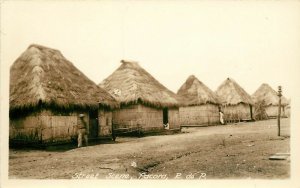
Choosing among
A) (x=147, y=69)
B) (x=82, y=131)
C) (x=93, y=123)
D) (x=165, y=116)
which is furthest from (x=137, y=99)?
(x=147, y=69)

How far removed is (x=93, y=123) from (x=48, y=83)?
1.73 metres

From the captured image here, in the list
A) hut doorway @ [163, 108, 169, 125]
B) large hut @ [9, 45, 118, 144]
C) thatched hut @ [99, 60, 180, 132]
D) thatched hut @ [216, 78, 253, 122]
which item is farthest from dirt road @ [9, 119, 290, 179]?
thatched hut @ [216, 78, 253, 122]

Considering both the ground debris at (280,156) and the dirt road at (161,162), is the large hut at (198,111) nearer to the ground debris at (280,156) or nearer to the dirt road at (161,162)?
the dirt road at (161,162)

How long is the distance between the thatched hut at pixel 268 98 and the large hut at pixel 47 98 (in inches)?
148

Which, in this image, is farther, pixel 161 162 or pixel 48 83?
pixel 48 83

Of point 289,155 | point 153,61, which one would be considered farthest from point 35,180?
point 289,155

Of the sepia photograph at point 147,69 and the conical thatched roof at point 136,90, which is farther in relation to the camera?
the conical thatched roof at point 136,90

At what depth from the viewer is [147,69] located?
8.59 m

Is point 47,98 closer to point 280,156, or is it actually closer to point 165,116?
point 280,156

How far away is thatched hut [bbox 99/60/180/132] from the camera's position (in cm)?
1097

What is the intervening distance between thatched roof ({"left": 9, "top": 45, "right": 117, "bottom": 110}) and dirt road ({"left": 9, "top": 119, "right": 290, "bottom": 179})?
102cm

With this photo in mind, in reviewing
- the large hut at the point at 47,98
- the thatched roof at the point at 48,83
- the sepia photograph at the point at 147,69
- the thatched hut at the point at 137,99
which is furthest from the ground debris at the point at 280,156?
the thatched roof at the point at 48,83

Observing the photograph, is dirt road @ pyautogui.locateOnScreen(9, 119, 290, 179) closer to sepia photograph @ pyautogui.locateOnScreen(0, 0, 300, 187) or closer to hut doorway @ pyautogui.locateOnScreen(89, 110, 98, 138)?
sepia photograph @ pyautogui.locateOnScreen(0, 0, 300, 187)

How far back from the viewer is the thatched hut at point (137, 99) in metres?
11.0
